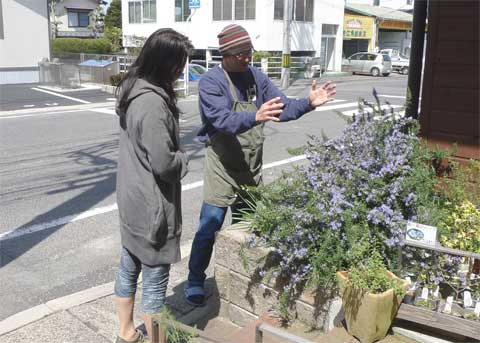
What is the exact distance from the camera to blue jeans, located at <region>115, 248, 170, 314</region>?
9.05 feet

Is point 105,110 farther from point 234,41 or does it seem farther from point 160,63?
point 160,63

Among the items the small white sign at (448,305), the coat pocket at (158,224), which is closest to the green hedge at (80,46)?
the coat pocket at (158,224)

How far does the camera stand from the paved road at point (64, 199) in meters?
4.26

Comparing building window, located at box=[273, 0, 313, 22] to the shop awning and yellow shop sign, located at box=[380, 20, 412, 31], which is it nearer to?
the shop awning

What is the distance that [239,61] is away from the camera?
10.7 feet

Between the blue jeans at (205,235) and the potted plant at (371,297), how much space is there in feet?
3.59

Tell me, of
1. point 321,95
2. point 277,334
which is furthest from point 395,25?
point 277,334

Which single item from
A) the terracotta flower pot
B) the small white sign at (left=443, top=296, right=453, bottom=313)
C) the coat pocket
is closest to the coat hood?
the coat pocket

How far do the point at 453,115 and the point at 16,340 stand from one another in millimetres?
3229

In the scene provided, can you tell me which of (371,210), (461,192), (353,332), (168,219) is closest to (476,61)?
(461,192)

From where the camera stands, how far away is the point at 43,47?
25703 mm

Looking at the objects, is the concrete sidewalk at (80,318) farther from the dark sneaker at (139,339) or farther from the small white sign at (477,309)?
the small white sign at (477,309)

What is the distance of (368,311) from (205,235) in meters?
1.32

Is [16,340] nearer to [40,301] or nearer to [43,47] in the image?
[40,301]
